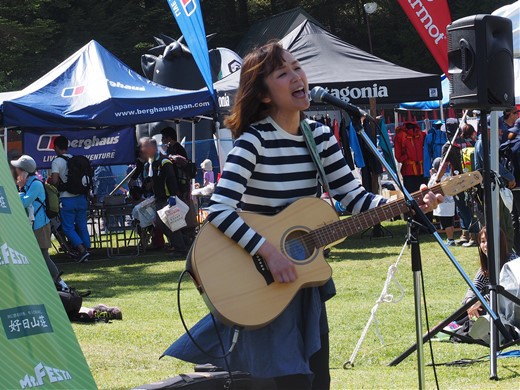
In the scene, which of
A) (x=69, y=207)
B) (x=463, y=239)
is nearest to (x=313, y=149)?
(x=463, y=239)

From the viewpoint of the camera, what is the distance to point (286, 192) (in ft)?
14.4

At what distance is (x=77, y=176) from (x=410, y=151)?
6.47 meters

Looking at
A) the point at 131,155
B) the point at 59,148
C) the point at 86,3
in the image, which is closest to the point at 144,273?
the point at 59,148

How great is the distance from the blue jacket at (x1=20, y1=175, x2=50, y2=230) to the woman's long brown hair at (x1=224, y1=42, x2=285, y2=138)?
742 cm

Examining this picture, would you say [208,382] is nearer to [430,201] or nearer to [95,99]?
[430,201]

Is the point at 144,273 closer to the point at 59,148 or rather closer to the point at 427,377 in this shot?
the point at 59,148

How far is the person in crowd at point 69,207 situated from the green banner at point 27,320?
10.9 m

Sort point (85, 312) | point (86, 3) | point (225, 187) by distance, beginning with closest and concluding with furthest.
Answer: point (225, 187)
point (85, 312)
point (86, 3)

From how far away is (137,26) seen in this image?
40531 millimetres

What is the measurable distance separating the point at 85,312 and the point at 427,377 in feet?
14.0

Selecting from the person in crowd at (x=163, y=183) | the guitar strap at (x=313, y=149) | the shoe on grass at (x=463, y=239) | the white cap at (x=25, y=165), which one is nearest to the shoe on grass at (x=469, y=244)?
the shoe on grass at (x=463, y=239)

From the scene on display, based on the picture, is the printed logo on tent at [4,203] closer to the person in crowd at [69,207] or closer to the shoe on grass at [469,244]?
the person in crowd at [69,207]

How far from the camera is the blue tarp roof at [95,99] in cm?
1445

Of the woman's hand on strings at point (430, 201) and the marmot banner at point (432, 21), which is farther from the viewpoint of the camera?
the marmot banner at point (432, 21)
